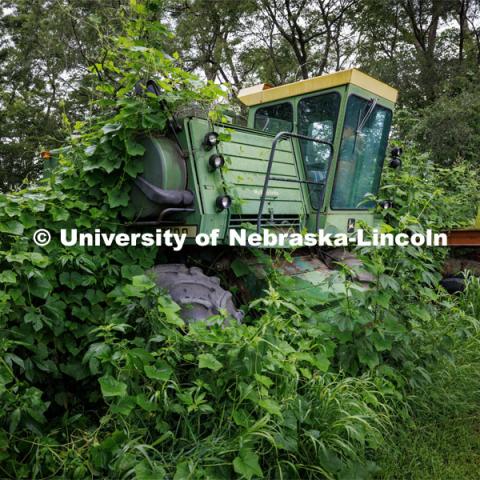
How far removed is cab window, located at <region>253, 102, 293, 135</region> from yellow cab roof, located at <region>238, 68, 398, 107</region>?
95 millimetres

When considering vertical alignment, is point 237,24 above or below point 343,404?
above

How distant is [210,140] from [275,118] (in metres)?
1.86

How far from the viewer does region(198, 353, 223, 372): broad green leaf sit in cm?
219

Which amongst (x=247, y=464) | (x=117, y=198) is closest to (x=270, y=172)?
(x=117, y=198)

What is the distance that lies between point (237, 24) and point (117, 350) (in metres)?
17.5

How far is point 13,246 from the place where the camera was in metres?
2.60

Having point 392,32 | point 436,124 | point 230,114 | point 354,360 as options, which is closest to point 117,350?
point 354,360

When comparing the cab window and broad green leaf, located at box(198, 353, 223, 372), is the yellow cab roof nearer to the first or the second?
the cab window

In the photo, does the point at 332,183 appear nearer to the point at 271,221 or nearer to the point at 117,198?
the point at 271,221

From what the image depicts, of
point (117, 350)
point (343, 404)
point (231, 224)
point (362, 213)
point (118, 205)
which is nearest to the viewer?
point (117, 350)

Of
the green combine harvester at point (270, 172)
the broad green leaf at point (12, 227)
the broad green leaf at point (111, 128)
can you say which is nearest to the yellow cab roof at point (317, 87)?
the green combine harvester at point (270, 172)

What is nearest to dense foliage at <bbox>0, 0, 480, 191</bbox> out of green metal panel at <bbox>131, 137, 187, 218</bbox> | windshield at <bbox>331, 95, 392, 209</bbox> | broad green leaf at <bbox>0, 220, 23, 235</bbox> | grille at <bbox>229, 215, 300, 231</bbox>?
windshield at <bbox>331, 95, 392, 209</bbox>

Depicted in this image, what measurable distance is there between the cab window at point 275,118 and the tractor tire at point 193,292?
7.23ft

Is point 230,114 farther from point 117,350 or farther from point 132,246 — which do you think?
point 117,350
